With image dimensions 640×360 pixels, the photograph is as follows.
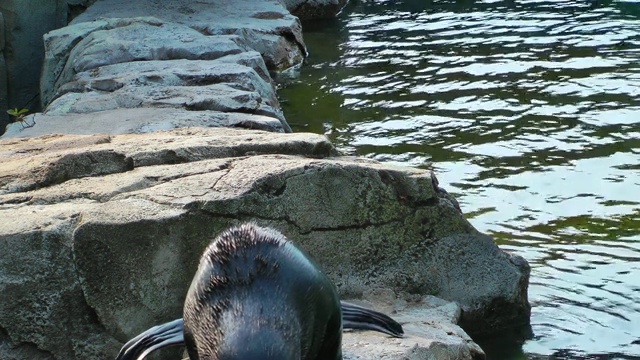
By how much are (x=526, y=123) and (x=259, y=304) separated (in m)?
5.97

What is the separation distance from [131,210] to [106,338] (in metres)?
0.53

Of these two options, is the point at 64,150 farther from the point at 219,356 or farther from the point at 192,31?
the point at 192,31

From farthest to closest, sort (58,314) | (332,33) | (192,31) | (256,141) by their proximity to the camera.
→ (332,33) < (192,31) < (256,141) < (58,314)

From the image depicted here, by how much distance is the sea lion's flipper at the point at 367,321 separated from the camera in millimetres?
3771

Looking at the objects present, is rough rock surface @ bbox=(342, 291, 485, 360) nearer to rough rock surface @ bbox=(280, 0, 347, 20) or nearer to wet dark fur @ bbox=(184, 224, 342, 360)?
wet dark fur @ bbox=(184, 224, 342, 360)

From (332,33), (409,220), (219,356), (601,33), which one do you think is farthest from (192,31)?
(219,356)

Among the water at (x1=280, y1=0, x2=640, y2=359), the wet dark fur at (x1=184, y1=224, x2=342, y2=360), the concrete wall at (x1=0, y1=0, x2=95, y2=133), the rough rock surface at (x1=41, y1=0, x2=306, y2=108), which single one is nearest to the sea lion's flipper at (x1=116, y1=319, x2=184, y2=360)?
the wet dark fur at (x1=184, y1=224, x2=342, y2=360)

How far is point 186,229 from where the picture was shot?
4230mm

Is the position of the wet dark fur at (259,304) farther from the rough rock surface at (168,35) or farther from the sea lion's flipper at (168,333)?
the rough rock surface at (168,35)

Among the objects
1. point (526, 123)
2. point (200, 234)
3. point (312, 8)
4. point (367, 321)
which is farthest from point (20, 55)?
point (367, 321)

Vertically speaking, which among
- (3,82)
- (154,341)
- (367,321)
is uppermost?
(154,341)

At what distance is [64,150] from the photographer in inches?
204

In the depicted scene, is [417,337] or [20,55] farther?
[20,55]

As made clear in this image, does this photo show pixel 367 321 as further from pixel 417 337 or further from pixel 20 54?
pixel 20 54
